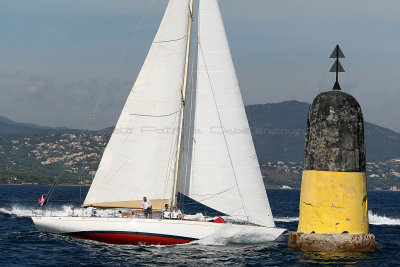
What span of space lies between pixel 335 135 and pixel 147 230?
1236 centimetres

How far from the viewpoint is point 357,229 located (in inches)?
979

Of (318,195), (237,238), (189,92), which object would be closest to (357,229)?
(318,195)

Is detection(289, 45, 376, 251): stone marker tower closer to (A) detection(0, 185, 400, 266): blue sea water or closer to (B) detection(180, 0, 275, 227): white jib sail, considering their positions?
(A) detection(0, 185, 400, 266): blue sea water

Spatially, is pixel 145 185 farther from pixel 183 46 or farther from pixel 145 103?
pixel 183 46

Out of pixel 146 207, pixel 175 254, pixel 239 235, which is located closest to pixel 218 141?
pixel 239 235

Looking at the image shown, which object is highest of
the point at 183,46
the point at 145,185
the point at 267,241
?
the point at 183,46

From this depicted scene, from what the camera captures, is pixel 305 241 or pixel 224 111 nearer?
pixel 305 241

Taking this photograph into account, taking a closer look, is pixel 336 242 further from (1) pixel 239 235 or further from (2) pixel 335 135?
(1) pixel 239 235

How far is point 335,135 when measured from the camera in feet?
83.1

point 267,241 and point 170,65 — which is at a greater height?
point 170,65

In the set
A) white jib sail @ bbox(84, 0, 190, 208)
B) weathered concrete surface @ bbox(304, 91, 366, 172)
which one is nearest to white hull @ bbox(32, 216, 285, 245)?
white jib sail @ bbox(84, 0, 190, 208)

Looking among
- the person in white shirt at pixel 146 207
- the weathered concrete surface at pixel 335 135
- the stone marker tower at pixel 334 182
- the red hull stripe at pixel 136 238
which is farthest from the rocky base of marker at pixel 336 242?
the person in white shirt at pixel 146 207

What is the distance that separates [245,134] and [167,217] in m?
6.00

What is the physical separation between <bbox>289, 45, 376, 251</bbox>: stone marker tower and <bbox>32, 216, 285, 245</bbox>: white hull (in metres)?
8.26
